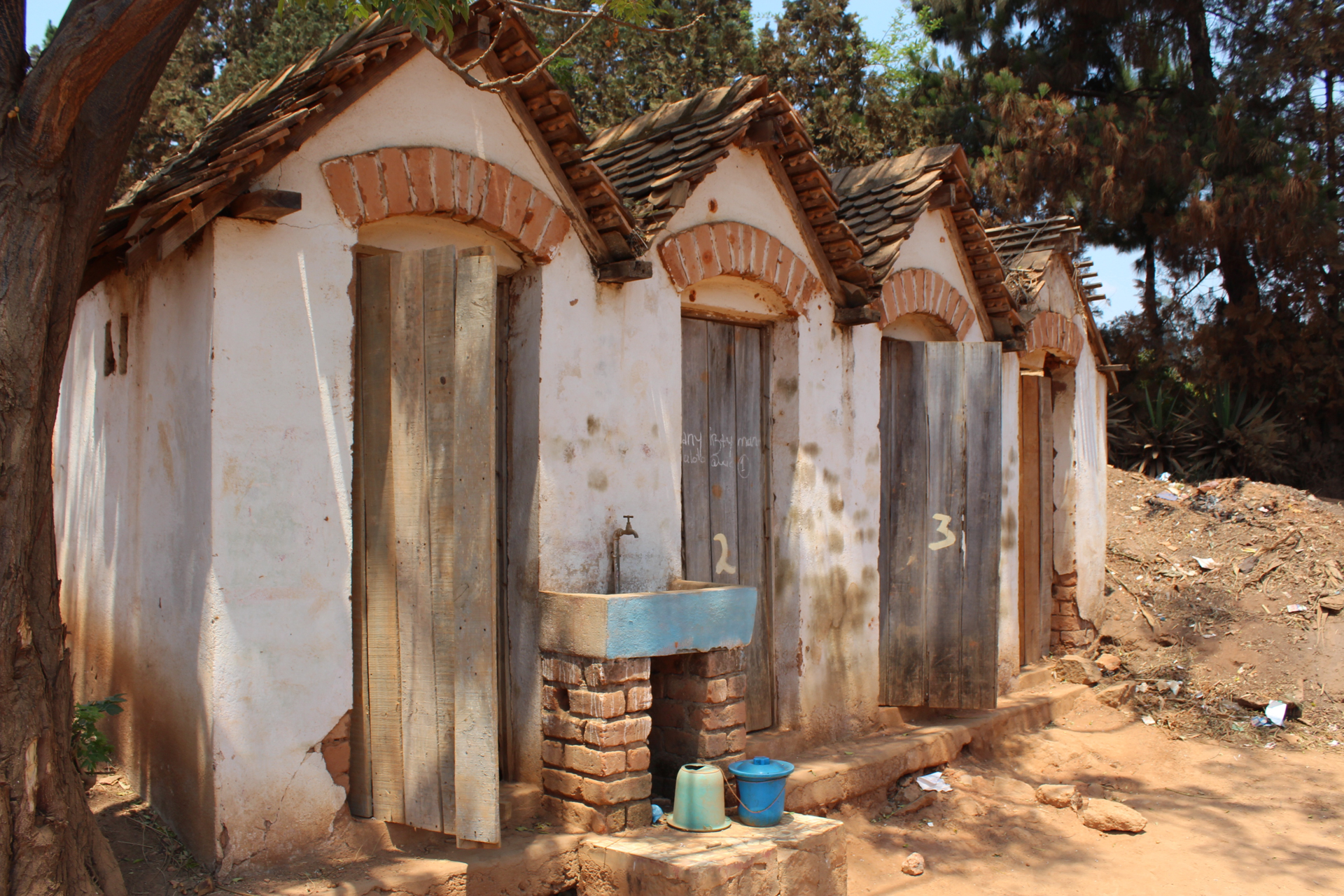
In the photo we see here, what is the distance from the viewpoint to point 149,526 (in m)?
4.35

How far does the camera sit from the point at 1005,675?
7969mm

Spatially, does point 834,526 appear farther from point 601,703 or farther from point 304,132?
point 304,132

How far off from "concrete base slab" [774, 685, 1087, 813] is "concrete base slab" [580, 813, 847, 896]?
801 millimetres

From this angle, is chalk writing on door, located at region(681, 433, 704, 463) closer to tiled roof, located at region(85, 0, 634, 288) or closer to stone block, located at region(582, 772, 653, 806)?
tiled roof, located at region(85, 0, 634, 288)

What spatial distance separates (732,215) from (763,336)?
0.79 meters

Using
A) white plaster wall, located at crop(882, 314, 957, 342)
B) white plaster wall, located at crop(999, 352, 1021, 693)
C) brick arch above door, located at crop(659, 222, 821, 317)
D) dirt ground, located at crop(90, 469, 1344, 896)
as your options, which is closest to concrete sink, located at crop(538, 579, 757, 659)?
dirt ground, located at crop(90, 469, 1344, 896)

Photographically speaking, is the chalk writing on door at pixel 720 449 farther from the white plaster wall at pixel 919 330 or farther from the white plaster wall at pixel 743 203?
the white plaster wall at pixel 919 330

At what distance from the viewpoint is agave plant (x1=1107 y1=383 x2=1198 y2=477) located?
14328 millimetres

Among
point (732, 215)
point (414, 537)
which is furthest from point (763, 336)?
point (414, 537)

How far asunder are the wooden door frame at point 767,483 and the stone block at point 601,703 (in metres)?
1.72

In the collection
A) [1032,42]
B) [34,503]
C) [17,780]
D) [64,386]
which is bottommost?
[17,780]

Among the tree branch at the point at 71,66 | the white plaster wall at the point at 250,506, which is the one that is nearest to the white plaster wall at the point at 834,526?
the white plaster wall at the point at 250,506

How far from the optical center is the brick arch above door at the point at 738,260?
5.45m

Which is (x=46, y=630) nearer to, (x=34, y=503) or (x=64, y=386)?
(x=34, y=503)
